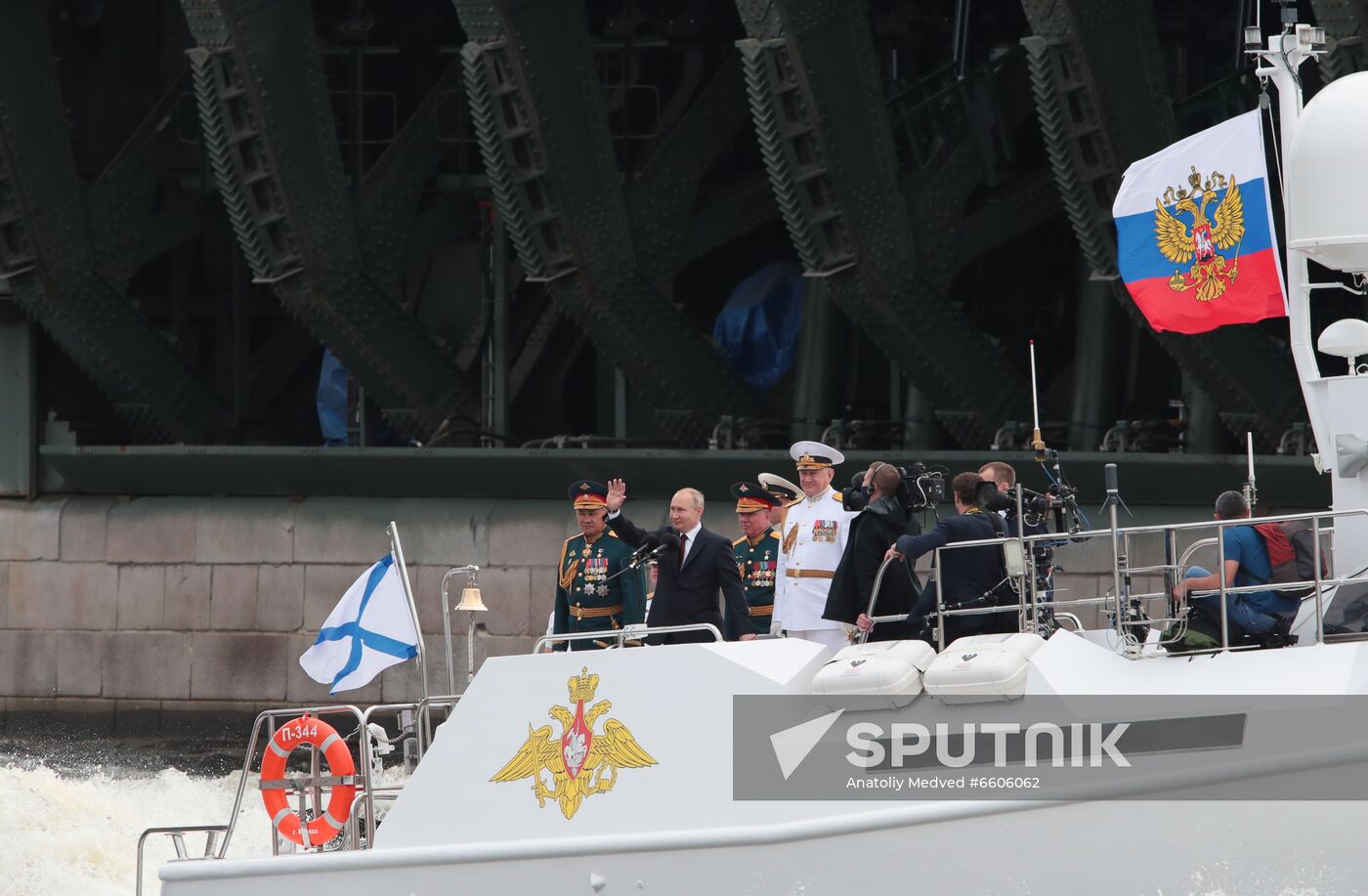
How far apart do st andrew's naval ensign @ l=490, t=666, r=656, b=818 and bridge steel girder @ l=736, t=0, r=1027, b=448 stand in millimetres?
8080

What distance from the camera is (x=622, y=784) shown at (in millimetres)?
8312

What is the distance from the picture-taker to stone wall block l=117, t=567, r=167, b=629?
64.4ft

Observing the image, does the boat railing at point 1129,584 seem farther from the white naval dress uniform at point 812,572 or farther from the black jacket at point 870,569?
the white naval dress uniform at point 812,572

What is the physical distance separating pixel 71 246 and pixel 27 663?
414 cm

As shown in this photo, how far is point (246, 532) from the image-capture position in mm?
19219

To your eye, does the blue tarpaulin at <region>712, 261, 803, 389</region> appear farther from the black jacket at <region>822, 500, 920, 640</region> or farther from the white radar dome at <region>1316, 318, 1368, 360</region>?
the white radar dome at <region>1316, 318, 1368, 360</region>

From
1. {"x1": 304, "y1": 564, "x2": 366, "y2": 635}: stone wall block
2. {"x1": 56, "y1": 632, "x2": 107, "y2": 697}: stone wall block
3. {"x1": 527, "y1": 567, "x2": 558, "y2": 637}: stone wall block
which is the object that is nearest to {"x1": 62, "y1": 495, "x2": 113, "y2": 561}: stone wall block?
{"x1": 56, "y1": 632, "x2": 107, "y2": 697}: stone wall block

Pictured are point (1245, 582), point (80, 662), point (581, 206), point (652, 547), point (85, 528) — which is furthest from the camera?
point (80, 662)

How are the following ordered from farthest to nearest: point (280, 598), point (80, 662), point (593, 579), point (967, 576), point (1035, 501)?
1. point (80, 662)
2. point (280, 598)
3. point (593, 579)
4. point (967, 576)
5. point (1035, 501)

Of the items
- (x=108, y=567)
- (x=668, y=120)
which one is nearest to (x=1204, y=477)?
(x=668, y=120)

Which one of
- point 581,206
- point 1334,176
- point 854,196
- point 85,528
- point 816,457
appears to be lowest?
point 816,457

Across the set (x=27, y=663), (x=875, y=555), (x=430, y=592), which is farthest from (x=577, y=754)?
(x=27, y=663)

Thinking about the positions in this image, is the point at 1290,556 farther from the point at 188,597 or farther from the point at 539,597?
the point at 188,597

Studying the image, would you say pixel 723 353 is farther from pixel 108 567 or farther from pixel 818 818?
pixel 818 818
